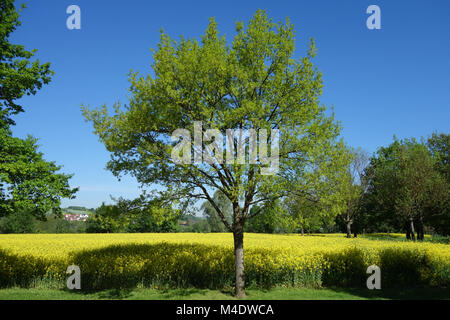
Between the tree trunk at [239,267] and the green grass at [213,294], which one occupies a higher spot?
the tree trunk at [239,267]

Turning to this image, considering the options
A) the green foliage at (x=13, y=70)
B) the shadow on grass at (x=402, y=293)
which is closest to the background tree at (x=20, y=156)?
the green foliage at (x=13, y=70)

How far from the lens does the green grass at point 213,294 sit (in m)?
10.5

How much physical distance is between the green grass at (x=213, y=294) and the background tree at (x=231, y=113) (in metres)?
1.50

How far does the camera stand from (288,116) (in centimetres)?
1022

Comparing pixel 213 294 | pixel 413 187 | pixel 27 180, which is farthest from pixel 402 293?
pixel 413 187

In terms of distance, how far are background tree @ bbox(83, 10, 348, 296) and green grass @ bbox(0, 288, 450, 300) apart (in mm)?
1497

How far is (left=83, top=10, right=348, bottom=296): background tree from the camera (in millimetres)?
9742

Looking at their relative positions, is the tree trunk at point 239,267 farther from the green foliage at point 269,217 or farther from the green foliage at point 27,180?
the green foliage at point 27,180

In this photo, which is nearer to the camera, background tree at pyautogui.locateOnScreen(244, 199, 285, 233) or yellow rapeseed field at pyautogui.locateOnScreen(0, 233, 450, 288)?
background tree at pyautogui.locateOnScreen(244, 199, 285, 233)

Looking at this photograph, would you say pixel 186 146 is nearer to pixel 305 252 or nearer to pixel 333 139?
pixel 333 139

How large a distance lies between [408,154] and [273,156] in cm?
3762

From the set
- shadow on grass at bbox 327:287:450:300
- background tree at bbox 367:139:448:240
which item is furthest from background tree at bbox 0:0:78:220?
background tree at bbox 367:139:448:240

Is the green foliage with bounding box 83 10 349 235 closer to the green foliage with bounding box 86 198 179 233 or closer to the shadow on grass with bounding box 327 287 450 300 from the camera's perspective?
the green foliage with bounding box 86 198 179 233
